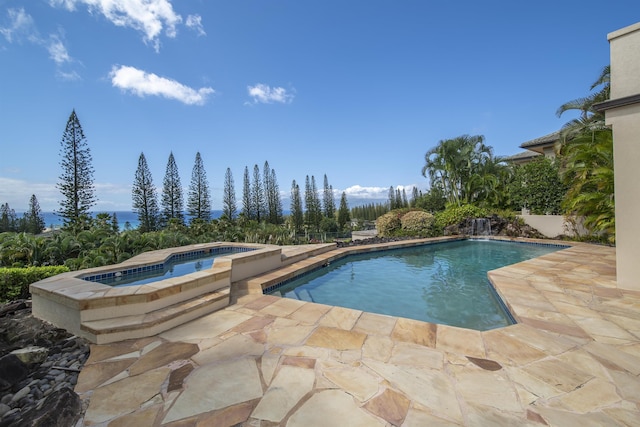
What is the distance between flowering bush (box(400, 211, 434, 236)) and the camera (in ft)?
38.3

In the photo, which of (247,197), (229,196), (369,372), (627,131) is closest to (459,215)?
(627,131)

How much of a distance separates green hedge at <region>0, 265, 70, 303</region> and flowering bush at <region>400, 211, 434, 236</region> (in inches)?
460

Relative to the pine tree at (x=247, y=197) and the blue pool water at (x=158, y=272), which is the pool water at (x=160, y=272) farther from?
the pine tree at (x=247, y=197)

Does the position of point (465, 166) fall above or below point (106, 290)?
above

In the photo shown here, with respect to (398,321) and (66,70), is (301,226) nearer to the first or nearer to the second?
(66,70)

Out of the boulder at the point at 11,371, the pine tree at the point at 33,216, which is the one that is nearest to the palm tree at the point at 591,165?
the boulder at the point at 11,371

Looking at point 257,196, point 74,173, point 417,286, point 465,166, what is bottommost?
point 417,286

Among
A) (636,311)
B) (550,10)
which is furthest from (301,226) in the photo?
(636,311)

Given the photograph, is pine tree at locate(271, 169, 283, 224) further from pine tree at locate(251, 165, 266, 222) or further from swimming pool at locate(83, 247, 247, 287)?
swimming pool at locate(83, 247, 247, 287)

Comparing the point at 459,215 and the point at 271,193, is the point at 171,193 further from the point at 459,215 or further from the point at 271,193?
the point at 459,215

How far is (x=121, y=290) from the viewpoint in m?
2.67

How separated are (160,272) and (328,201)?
63.2 feet

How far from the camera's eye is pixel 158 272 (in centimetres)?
470

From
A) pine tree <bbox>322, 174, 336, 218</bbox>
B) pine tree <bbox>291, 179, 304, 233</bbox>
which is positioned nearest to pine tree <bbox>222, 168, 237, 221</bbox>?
pine tree <bbox>291, 179, 304, 233</bbox>
